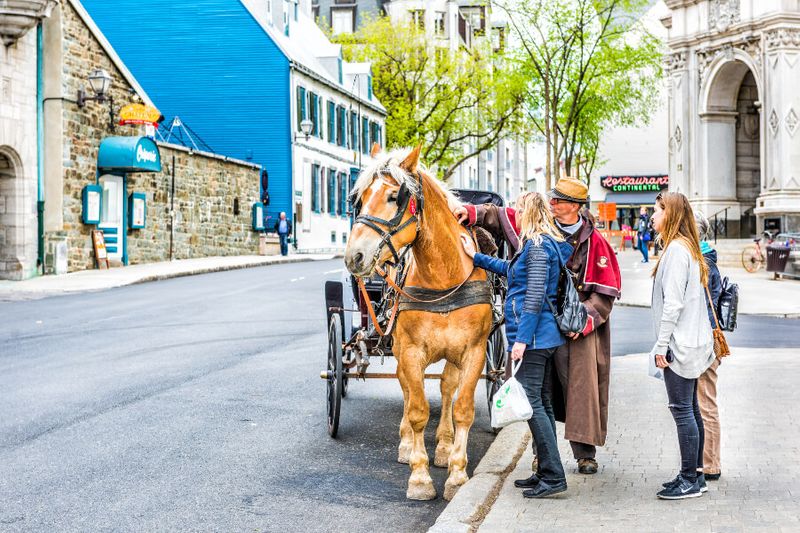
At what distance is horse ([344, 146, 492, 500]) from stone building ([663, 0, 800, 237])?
2640cm

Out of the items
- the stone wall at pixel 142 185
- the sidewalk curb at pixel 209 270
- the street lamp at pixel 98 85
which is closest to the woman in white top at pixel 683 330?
the sidewalk curb at pixel 209 270

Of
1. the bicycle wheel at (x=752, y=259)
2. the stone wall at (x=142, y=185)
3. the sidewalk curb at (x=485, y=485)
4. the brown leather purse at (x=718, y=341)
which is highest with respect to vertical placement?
the stone wall at (x=142, y=185)

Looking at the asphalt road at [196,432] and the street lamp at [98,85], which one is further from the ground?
the street lamp at [98,85]

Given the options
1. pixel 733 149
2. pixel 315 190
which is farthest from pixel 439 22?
pixel 733 149

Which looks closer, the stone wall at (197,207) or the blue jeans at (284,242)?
the stone wall at (197,207)

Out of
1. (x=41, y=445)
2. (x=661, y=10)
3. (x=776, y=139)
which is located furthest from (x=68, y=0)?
(x=661, y=10)

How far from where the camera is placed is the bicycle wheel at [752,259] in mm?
28630

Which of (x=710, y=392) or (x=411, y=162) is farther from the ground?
(x=411, y=162)

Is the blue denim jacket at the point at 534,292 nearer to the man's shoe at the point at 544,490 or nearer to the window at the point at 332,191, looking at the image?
the man's shoe at the point at 544,490

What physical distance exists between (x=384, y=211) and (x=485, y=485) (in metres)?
1.62

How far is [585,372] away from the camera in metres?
6.34

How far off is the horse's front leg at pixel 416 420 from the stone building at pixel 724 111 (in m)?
26.6

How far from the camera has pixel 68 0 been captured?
27.2 m

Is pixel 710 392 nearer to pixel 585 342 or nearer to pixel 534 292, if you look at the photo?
pixel 585 342
